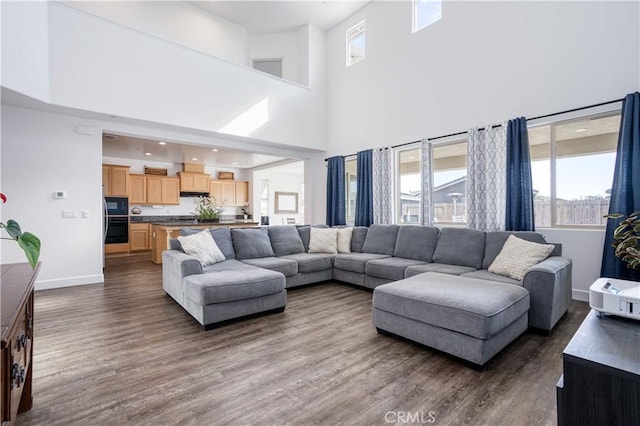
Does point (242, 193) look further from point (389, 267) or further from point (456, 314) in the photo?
point (456, 314)

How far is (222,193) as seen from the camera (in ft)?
32.1

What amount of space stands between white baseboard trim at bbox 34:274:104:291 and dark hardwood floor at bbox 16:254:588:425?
4.19 ft

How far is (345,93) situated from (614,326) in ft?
19.5

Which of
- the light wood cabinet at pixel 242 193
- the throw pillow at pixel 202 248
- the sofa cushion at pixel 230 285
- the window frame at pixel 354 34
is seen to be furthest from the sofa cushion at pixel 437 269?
the light wood cabinet at pixel 242 193

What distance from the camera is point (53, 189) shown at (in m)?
4.25

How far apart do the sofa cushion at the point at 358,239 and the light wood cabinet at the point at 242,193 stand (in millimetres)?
6104

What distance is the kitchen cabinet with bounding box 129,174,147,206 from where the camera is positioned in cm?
794

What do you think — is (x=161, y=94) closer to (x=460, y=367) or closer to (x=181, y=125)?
(x=181, y=125)

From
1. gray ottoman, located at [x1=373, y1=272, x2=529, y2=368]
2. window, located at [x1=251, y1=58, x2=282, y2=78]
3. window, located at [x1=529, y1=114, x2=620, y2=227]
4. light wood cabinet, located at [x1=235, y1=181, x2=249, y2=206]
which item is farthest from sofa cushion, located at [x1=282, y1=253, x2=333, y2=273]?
light wood cabinet, located at [x1=235, y1=181, x2=249, y2=206]

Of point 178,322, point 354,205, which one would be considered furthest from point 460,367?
point 354,205

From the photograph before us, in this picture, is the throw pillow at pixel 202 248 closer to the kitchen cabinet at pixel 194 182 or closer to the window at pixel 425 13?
the window at pixel 425 13

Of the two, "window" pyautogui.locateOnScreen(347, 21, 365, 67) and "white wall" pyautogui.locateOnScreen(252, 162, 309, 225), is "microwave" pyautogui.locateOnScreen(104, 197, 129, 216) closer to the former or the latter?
"white wall" pyautogui.locateOnScreen(252, 162, 309, 225)

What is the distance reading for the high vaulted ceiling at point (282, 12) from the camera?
19.5 ft

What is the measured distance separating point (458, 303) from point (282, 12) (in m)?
6.43
